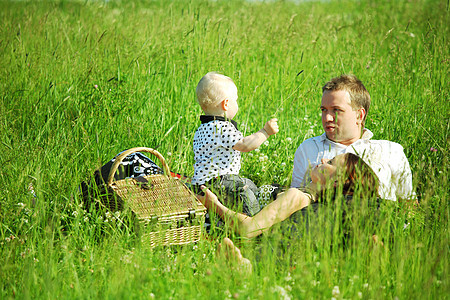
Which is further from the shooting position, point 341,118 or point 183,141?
point 183,141

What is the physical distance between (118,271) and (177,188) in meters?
0.98

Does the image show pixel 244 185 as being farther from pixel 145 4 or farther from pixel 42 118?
pixel 145 4

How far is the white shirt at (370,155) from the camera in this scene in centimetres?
335

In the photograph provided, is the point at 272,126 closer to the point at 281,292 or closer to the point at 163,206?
the point at 163,206

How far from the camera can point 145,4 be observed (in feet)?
31.1

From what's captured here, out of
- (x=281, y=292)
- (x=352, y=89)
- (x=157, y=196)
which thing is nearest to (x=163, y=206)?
(x=157, y=196)

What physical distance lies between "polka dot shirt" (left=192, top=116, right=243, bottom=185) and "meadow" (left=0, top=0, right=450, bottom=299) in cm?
25

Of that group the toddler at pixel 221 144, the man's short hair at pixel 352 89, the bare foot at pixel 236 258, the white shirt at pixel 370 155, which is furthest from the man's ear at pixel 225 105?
the bare foot at pixel 236 258

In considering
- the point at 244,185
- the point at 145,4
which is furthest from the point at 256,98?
the point at 145,4

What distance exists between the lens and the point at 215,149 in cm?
355

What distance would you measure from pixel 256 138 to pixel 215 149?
36cm

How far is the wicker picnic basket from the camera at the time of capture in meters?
2.88

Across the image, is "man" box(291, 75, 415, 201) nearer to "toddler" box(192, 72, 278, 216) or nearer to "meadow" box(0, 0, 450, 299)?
"meadow" box(0, 0, 450, 299)

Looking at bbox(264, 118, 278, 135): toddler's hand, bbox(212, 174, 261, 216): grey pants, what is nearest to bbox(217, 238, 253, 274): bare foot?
bbox(212, 174, 261, 216): grey pants
